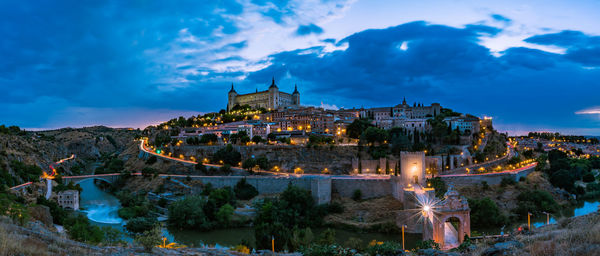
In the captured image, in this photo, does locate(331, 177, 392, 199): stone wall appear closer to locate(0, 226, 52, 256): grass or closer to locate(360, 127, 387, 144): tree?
locate(360, 127, 387, 144): tree

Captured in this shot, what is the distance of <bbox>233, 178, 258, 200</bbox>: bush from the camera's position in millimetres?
30156

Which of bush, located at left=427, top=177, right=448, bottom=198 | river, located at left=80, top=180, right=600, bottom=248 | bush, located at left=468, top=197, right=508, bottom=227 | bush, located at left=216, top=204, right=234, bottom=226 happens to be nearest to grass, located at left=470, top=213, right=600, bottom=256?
river, located at left=80, top=180, right=600, bottom=248

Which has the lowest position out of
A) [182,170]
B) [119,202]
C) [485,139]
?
[119,202]

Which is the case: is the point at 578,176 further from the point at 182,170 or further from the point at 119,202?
the point at 119,202

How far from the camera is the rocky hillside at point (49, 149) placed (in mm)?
30673

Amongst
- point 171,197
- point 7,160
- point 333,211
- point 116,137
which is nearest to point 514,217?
point 333,211

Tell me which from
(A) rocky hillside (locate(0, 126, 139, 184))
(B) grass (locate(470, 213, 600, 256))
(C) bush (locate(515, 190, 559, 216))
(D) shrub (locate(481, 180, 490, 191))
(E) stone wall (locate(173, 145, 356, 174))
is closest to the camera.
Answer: (B) grass (locate(470, 213, 600, 256))

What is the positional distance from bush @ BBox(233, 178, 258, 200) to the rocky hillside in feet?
58.4

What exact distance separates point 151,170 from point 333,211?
75.1ft

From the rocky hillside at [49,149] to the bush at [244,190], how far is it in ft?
58.4

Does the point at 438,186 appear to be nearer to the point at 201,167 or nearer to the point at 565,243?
the point at 565,243

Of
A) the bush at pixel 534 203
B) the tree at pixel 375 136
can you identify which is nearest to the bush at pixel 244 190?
the tree at pixel 375 136

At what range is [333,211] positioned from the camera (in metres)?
25.9

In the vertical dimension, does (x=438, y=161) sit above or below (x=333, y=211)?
above
